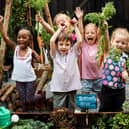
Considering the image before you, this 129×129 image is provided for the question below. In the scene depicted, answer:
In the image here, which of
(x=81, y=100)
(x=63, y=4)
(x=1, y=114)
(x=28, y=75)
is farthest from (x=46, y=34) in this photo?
(x=63, y=4)

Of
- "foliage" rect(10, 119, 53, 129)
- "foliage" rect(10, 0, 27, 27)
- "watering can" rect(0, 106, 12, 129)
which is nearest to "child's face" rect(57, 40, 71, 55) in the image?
"foliage" rect(10, 119, 53, 129)

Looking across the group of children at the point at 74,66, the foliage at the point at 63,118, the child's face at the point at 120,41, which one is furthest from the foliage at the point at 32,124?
the child's face at the point at 120,41

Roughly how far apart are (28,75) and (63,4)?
3.33 meters

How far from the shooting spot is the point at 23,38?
11.9 feet

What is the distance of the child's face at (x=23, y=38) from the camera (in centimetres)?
363

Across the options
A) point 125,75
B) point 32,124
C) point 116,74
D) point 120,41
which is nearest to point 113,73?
point 116,74

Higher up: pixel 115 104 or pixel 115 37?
pixel 115 37

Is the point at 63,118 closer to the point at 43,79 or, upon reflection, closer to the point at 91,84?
the point at 91,84

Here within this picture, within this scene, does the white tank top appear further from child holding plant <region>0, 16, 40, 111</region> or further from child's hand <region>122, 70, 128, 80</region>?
child's hand <region>122, 70, 128, 80</region>

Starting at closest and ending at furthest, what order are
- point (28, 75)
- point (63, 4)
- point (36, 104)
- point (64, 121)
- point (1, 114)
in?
point (1, 114) < point (64, 121) < point (28, 75) < point (36, 104) < point (63, 4)

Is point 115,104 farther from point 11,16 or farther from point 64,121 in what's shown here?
point 11,16

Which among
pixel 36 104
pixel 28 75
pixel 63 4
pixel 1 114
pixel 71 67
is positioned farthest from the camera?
pixel 63 4

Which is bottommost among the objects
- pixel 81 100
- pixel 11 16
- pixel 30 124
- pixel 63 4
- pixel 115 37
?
pixel 30 124

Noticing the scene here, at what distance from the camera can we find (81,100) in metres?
3.10
